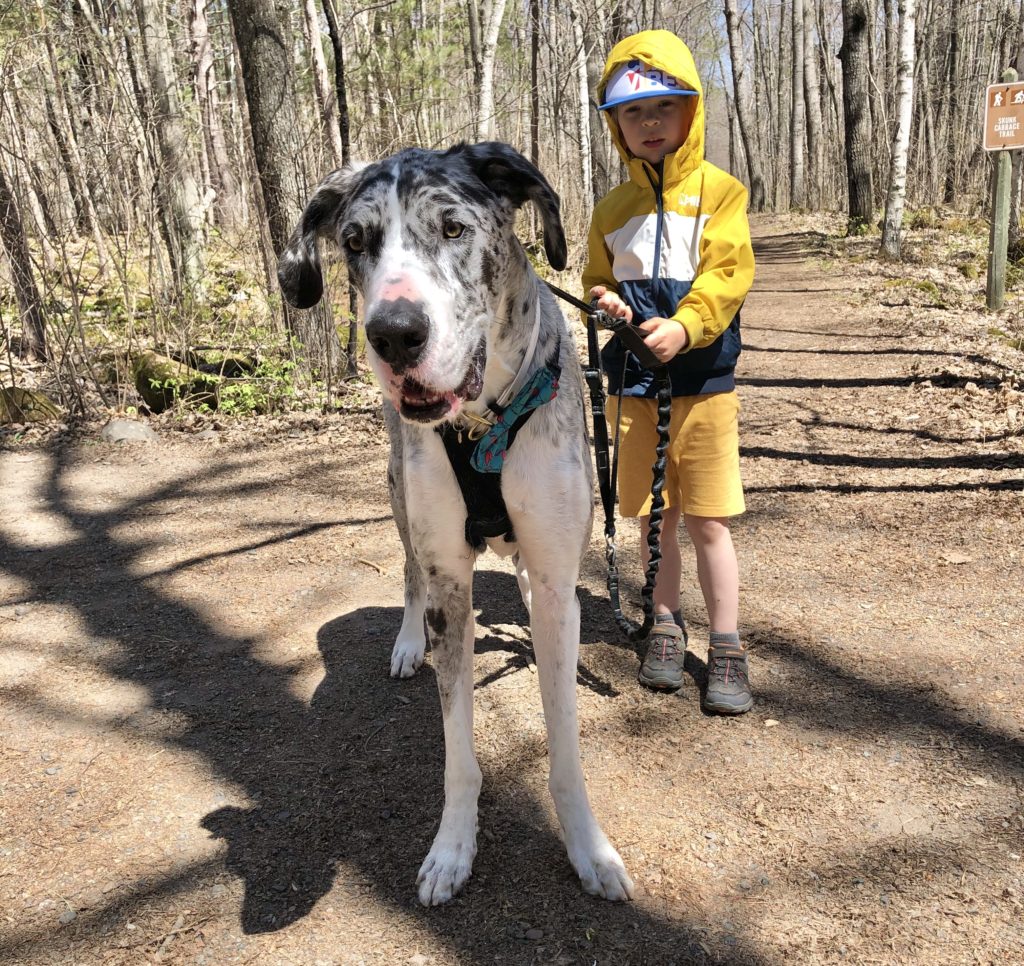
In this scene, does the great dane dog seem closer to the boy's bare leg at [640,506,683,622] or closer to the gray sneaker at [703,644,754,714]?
the gray sneaker at [703,644,754,714]

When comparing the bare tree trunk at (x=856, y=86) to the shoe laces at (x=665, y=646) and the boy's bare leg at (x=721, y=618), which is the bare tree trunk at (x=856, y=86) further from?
the shoe laces at (x=665, y=646)

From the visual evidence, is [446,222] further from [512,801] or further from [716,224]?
[512,801]

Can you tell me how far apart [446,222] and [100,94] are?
6.52 m

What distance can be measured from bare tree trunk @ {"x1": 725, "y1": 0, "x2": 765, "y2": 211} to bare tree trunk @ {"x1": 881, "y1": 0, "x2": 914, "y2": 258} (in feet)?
50.5

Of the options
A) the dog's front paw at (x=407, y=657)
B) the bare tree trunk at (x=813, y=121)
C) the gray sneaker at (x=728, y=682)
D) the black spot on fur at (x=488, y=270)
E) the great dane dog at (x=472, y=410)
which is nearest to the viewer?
the great dane dog at (x=472, y=410)

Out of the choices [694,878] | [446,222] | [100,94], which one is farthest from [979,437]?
[100,94]

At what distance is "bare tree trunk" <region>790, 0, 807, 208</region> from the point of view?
25844 millimetres

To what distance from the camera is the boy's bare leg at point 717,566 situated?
3.18 metres

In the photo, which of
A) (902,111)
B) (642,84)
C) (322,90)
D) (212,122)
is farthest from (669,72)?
(902,111)

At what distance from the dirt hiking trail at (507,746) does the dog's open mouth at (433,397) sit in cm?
139

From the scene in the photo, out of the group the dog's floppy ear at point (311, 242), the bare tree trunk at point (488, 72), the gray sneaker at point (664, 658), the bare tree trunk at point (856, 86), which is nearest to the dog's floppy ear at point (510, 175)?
the dog's floppy ear at point (311, 242)

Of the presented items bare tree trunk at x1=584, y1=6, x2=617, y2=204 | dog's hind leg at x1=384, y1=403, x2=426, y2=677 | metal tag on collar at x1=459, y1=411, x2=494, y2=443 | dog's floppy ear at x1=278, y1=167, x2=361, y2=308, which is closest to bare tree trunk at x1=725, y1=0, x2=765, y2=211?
bare tree trunk at x1=584, y1=6, x2=617, y2=204

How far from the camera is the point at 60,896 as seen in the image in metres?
2.37

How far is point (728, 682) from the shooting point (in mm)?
3123
